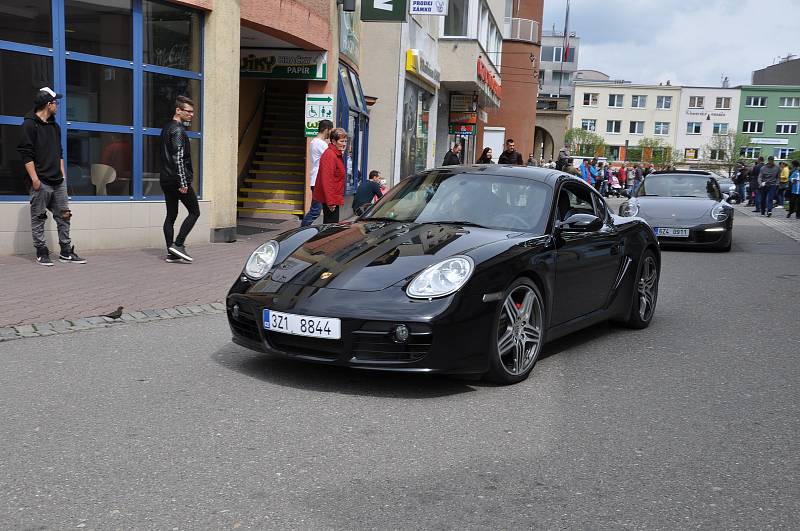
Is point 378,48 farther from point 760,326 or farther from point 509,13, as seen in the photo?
point 509,13

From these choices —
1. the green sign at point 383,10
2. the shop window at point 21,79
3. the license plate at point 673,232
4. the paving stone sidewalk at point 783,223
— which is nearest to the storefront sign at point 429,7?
the green sign at point 383,10

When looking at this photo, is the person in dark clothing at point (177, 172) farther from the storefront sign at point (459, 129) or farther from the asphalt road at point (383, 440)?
the storefront sign at point (459, 129)

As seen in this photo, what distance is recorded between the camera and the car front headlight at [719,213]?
45.0 ft

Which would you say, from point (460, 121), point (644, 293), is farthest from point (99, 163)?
point (460, 121)

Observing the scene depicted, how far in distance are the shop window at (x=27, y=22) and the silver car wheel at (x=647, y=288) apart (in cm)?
714

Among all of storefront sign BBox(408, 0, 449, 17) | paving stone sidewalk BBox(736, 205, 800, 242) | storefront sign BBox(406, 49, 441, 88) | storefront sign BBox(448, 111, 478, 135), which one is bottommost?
paving stone sidewalk BBox(736, 205, 800, 242)

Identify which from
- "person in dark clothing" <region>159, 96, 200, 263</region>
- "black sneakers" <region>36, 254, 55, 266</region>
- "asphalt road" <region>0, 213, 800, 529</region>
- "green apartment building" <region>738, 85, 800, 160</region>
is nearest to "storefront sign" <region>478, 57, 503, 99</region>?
"person in dark clothing" <region>159, 96, 200, 263</region>

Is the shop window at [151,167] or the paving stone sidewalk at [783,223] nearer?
the shop window at [151,167]

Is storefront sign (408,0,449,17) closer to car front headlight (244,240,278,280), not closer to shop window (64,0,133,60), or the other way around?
shop window (64,0,133,60)

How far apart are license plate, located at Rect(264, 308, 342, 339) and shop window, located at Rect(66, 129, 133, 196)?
6.32 meters

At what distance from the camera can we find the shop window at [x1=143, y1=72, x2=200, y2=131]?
10836 millimetres

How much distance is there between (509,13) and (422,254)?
39.0 metres

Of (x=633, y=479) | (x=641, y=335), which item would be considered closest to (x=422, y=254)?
(x=633, y=479)

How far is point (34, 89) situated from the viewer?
31.3ft
